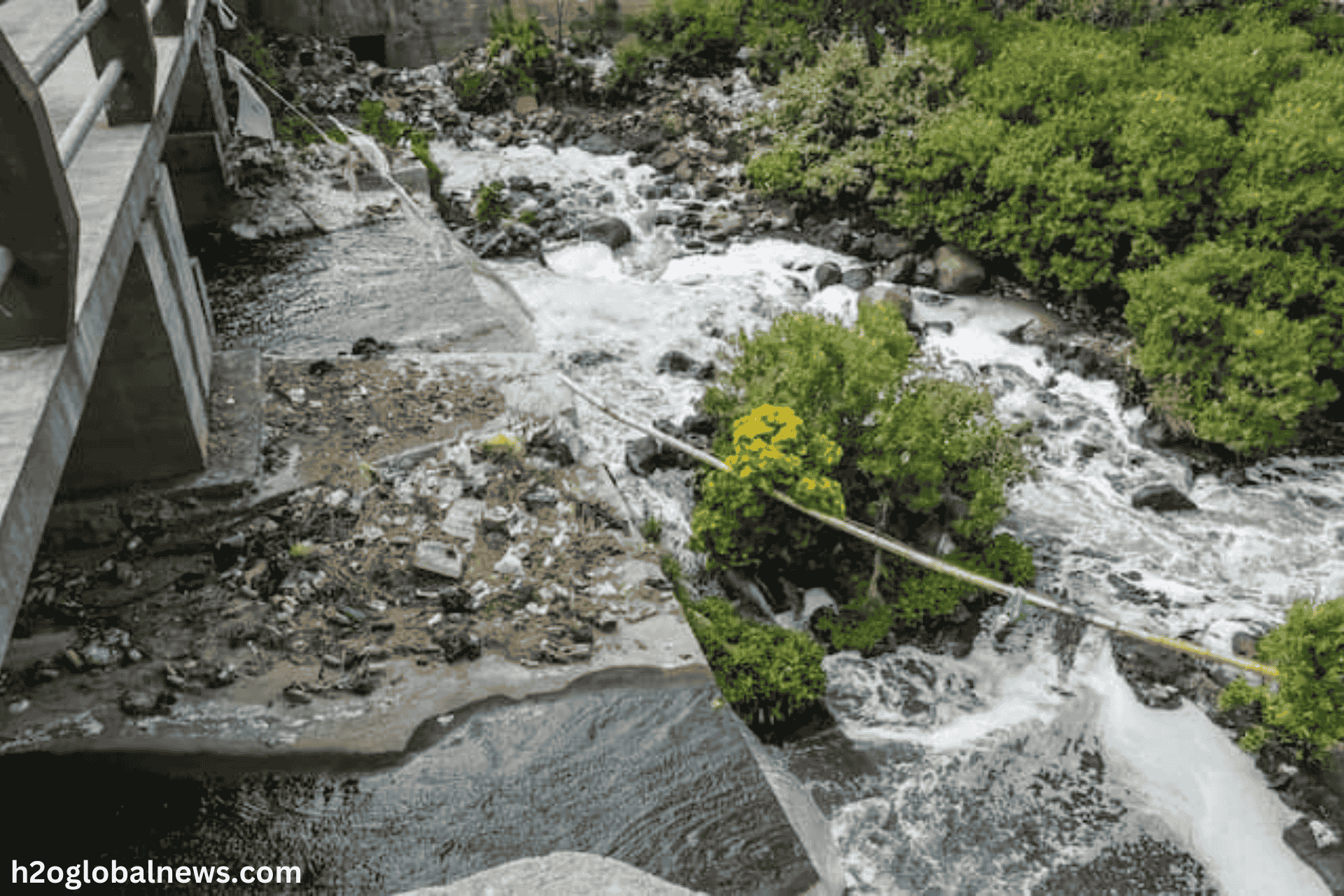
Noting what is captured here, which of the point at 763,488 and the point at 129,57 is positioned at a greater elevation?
the point at 129,57

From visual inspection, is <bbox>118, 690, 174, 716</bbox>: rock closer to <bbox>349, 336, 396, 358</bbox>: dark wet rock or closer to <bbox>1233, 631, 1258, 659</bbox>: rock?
<bbox>349, 336, 396, 358</bbox>: dark wet rock

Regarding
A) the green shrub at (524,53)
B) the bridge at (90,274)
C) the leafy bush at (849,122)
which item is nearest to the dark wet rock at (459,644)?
the bridge at (90,274)

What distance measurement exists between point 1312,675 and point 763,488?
13.5 feet

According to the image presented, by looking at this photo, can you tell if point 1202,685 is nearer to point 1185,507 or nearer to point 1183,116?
point 1185,507

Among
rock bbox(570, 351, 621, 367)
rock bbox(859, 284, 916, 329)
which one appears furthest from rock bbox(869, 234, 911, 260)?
rock bbox(570, 351, 621, 367)

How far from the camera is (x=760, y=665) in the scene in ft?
20.4

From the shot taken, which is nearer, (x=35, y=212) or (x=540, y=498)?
(x=35, y=212)

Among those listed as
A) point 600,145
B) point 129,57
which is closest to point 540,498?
point 129,57

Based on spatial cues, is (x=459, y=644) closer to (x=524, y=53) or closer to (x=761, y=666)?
(x=761, y=666)

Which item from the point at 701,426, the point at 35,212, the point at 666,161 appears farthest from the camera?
the point at 666,161

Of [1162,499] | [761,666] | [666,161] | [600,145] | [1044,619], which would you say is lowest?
[1044,619]

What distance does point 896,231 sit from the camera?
13789 millimetres

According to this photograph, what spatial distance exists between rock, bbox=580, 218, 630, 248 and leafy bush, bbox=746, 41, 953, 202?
300 centimetres

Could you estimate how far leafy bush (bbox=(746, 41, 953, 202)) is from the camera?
1402cm
